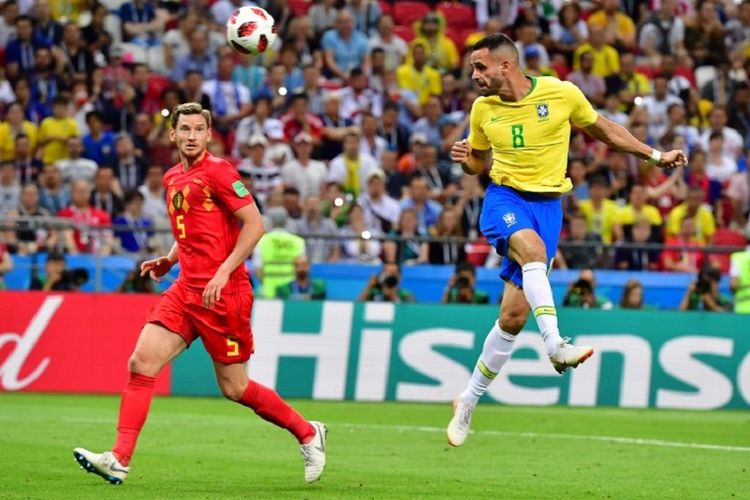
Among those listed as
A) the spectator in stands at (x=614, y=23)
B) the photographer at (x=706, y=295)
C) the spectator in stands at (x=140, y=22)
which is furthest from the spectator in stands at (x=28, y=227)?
the spectator in stands at (x=614, y=23)

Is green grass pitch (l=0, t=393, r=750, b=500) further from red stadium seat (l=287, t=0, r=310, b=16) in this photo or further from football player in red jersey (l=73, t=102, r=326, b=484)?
red stadium seat (l=287, t=0, r=310, b=16)

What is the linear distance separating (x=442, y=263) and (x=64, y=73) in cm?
743

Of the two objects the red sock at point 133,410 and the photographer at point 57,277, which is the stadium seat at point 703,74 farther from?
the red sock at point 133,410

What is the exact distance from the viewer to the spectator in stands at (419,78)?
81.9 ft

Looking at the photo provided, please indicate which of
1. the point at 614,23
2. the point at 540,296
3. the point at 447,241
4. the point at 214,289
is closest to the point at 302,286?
the point at 447,241

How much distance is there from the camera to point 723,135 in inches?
956

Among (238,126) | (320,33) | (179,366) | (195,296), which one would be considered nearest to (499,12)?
(320,33)

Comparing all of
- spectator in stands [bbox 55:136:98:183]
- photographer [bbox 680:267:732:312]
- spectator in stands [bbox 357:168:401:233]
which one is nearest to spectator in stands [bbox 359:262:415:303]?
spectator in stands [bbox 357:168:401:233]

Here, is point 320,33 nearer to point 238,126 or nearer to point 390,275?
point 238,126

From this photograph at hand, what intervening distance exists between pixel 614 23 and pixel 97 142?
10.3 metres

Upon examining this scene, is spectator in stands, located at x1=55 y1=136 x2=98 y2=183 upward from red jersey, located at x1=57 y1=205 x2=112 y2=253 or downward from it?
upward

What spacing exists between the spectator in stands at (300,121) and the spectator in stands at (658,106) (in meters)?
5.57

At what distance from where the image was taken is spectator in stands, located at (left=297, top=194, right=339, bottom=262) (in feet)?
65.5

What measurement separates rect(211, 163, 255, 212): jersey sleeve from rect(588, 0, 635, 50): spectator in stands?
18.1m
